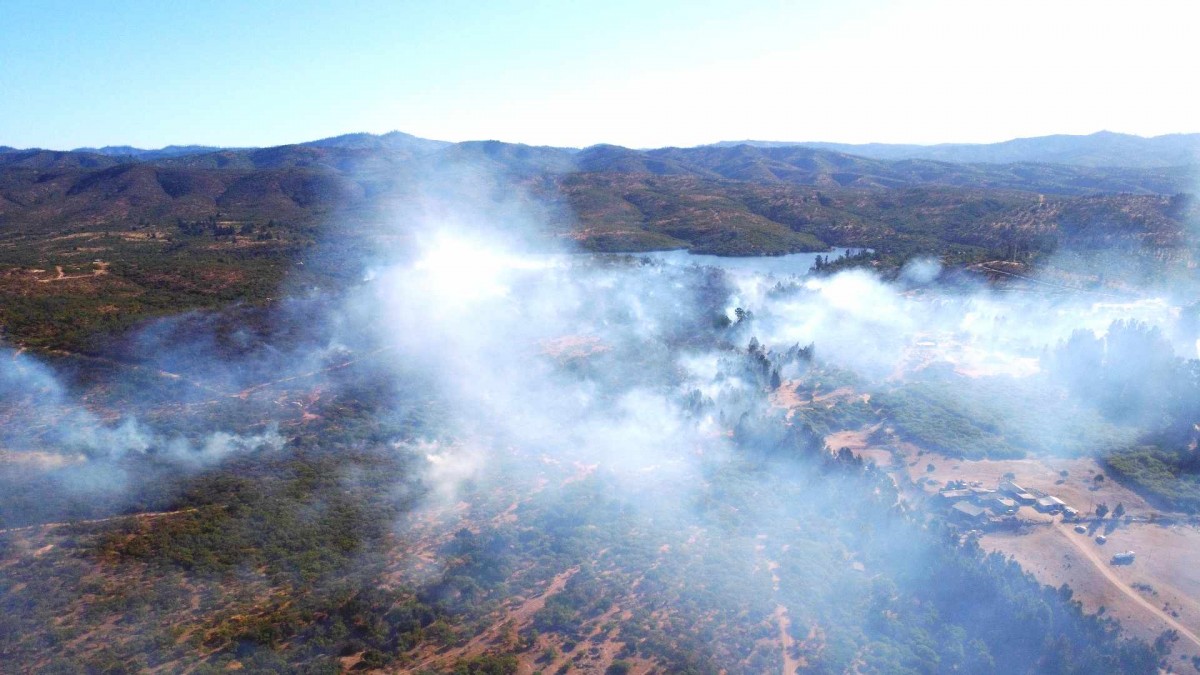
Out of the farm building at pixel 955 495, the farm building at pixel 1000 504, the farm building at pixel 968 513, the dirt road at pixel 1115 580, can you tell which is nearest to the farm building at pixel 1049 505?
the dirt road at pixel 1115 580

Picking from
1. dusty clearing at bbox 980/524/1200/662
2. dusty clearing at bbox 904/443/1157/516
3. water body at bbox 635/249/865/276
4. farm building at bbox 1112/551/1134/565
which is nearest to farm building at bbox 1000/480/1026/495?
dusty clearing at bbox 904/443/1157/516

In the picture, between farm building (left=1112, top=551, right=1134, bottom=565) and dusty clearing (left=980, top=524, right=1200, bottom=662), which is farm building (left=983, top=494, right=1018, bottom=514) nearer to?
dusty clearing (left=980, top=524, right=1200, bottom=662)

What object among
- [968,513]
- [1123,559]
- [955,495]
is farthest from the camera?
[955,495]

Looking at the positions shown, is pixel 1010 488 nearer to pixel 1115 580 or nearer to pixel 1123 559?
pixel 1123 559

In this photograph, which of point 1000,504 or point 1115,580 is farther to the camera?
point 1000,504

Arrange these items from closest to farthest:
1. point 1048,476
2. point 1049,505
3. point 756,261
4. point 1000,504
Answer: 1. point 1049,505
2. point 1000,504
3. point 1048,476
4. point 756,261

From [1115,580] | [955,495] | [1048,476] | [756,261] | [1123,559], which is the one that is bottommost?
[1115,580]

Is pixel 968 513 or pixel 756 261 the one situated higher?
pixel 756 261

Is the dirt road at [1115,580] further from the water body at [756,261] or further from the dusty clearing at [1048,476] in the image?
the water body at [756,261]

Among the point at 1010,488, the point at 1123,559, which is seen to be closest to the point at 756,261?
the point at 1010,488
